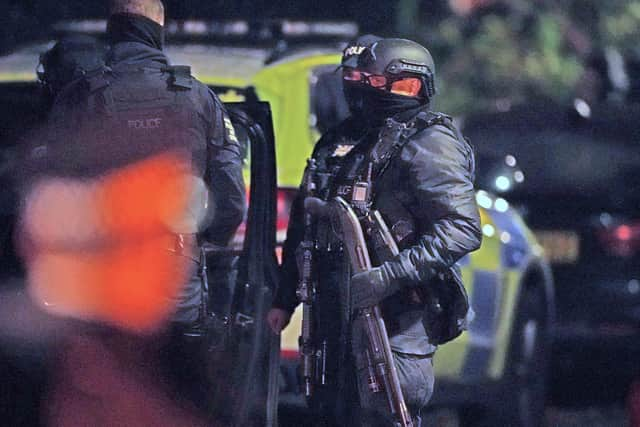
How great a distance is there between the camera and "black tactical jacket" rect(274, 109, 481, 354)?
5203mm

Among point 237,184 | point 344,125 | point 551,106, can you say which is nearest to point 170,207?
point 237,184

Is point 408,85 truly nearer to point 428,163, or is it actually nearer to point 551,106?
point 428,163

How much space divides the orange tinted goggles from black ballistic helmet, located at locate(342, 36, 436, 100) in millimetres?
14

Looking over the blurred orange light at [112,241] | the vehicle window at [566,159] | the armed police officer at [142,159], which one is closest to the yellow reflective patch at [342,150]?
the armed police officer at [142,159]

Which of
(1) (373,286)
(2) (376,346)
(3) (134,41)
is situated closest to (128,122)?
(3) (134,41)

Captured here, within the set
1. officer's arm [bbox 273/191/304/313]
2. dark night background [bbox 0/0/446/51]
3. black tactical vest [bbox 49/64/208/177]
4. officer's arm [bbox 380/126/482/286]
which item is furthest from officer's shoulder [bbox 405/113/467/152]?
dark night background [bbox 0/0/446/51]

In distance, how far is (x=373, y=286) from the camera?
16.8 ft

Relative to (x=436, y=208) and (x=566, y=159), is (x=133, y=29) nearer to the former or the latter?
(x=436, y=208)

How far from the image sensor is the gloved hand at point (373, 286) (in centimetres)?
513

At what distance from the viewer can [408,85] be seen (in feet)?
17.7

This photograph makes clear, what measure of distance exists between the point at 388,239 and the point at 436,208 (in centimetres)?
17

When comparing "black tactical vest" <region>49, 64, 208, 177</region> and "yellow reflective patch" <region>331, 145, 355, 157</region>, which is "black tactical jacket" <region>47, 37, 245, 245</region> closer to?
"black tactical vest" <region>49, 64, 208, 177</region>

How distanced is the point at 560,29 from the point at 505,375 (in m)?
7.85

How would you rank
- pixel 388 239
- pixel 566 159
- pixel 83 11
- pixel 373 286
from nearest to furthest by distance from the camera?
pixel 373 286, pixel 388 239, pixel 83 11, pixel 566 159
